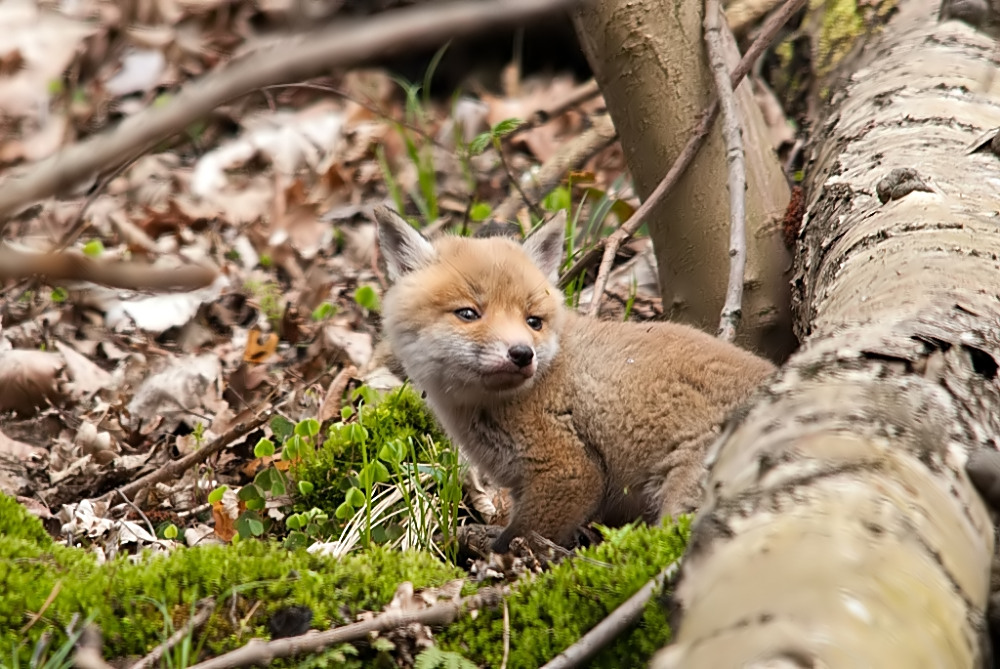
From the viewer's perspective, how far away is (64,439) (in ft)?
19.5

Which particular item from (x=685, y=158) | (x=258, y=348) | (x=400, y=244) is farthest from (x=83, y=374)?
(x=685, y=158)

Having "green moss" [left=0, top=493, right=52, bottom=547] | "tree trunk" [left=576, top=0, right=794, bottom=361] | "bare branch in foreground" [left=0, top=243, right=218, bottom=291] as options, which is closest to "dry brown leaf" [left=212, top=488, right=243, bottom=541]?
"green moss" [left=0, top=493, right=52, bottom=547]

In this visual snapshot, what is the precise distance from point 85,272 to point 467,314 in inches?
151

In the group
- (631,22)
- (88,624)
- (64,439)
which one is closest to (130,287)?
(88,624)

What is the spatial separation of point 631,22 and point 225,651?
3.96m

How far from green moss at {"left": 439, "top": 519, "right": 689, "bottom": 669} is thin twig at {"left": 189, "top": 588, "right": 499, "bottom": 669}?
0.05 m

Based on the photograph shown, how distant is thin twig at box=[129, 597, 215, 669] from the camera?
272cm

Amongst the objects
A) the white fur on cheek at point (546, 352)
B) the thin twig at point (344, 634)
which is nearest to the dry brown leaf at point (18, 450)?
the white fur on cheek at point (546, 352)

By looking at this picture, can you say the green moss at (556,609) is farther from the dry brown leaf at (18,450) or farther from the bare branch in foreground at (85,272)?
the dry brown leaf at (18,450)

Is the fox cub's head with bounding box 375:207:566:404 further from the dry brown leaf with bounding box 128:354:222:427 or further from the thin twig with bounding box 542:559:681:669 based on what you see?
the dry brown leaf with bounding box 128:354:222:427

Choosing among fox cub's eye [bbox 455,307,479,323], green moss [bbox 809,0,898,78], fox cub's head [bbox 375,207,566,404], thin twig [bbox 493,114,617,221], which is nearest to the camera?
fox cub's head [bbox 375,207,566,404]

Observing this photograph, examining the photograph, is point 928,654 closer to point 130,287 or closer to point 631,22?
point 130,287

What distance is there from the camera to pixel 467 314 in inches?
184

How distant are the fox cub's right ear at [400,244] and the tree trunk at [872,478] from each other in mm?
1929
